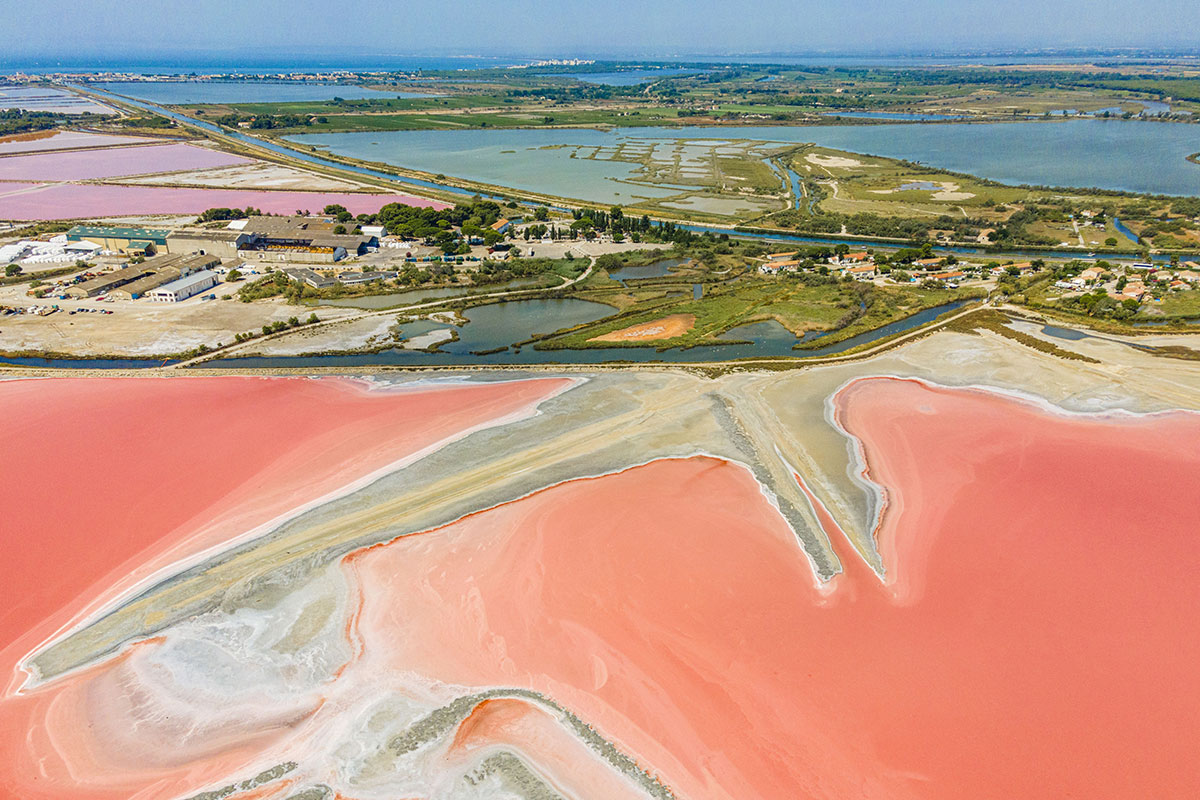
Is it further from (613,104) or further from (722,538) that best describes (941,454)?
(613,104)

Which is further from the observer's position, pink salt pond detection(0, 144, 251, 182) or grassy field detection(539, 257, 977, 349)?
pink salt pond detection(0, 144, 251, 182)

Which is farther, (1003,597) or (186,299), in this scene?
(186,299)

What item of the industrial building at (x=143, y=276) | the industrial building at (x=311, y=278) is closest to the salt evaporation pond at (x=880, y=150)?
the industrial building at (x=311, y=278)

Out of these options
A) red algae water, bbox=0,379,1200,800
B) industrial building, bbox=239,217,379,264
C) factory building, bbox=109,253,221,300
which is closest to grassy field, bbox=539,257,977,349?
red algae water, bbox=0,379,1200,800

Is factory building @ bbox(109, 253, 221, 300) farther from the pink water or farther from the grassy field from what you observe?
the pink water

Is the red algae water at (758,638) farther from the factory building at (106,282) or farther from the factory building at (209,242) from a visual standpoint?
the factory building at (209,242)

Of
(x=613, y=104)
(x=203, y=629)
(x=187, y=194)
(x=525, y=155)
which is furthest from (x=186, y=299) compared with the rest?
(x=613, y=104)

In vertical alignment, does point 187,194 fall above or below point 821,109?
below
